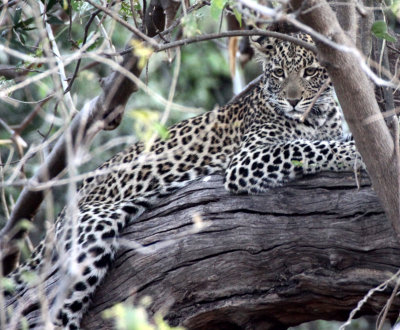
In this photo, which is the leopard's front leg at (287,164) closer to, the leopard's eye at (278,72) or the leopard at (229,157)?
the leopard at (229,157)

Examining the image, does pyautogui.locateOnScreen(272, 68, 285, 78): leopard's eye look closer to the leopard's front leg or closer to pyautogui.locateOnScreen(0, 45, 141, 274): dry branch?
the leopard's front leg

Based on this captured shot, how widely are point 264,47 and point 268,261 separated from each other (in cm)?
248

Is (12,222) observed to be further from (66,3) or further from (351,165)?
(351,165)

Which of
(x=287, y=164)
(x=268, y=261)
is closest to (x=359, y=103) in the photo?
(x=268, y=261)

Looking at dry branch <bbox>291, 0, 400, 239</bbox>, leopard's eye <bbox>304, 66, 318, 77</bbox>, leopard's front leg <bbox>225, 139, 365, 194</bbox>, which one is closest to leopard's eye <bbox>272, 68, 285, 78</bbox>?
leopard's eye <bbox>304, 66, 318, 77</bbox>

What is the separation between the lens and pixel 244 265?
5.12 m

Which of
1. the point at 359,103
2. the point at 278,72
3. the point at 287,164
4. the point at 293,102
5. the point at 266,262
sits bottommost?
the point at 266,262

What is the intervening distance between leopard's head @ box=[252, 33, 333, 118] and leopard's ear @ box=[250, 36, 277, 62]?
0.43ft

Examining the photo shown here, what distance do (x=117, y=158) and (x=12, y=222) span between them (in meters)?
1.08

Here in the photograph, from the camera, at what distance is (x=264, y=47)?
22.6 ft

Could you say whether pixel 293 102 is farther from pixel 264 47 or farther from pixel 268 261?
pixel 268 261

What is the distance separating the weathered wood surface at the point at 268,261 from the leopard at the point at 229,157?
17cm

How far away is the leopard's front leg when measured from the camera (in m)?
5.50

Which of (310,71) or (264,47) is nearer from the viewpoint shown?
(310,71)
